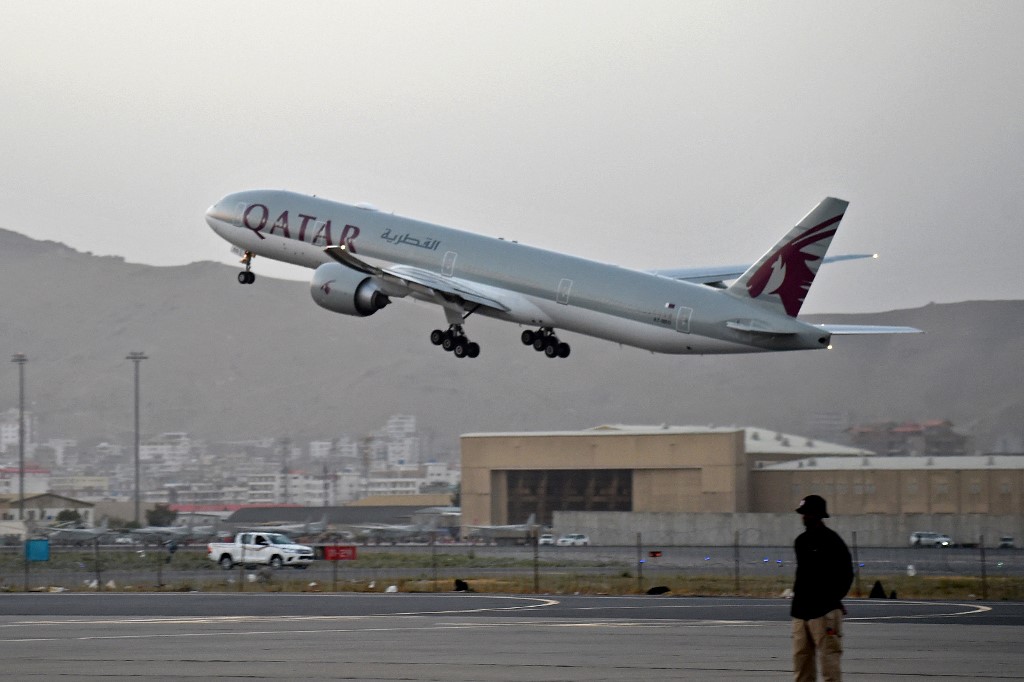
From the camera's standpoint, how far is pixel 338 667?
87.9 feet

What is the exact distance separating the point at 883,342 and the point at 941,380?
2231 cm

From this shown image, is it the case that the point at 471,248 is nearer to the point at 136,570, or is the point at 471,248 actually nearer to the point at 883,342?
the point at 136,570

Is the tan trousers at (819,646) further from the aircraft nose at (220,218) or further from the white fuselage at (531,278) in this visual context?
the aircraft nose at (220,218)

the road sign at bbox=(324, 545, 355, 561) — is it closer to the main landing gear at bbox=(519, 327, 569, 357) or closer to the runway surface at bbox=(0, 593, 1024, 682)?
the main landing gear at bbox=(519, 327, 569, 357)

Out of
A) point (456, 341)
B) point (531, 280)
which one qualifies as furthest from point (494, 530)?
point (531, 280)

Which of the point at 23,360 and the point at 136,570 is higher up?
the point at 23,360

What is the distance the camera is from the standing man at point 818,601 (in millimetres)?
21812

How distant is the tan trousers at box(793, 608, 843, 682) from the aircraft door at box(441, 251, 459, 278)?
42.7 meters

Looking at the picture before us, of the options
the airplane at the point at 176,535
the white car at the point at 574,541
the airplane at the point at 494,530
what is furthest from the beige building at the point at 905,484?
the airplane at the point at 176,535

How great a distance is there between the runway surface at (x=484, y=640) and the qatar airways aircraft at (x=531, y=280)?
458 inches

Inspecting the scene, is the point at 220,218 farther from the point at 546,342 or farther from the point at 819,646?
the point at 819,646

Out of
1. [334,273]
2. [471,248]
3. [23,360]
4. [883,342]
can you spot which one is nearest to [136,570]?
[334,273]

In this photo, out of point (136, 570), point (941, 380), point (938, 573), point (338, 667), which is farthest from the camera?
point (941, 380)

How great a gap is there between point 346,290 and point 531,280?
28.4ft
